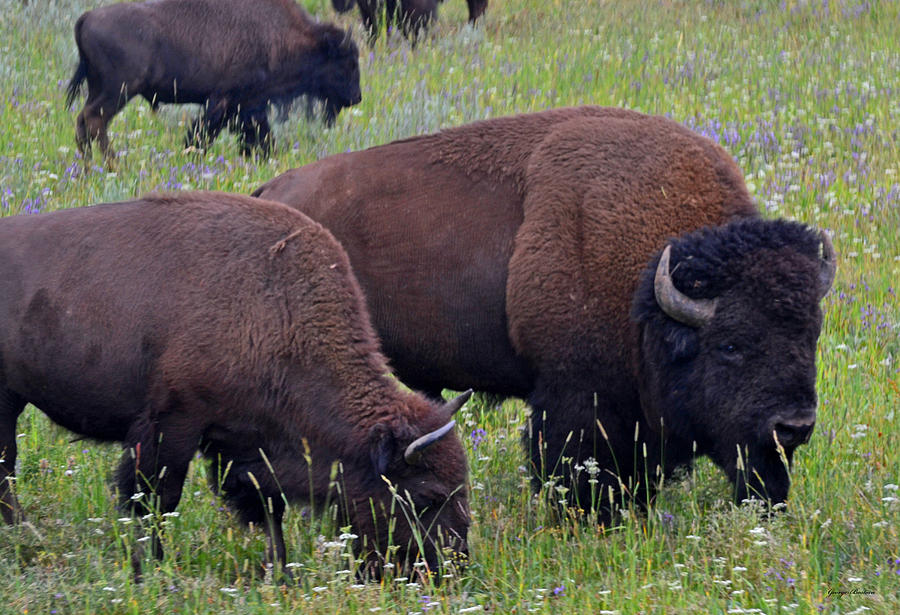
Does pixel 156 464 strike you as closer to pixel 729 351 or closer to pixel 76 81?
pixel 729 351

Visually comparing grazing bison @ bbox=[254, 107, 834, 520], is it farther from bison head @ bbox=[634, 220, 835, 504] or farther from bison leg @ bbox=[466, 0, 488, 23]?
bison leg @ bbox=[466, 0, 488, 23]

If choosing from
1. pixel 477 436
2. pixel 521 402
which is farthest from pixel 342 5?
pixel 477 436

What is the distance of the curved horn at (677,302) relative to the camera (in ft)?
15.8

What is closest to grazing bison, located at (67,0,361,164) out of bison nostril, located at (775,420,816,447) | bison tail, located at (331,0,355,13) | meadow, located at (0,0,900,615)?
meadow, located at (0,0,900,615)

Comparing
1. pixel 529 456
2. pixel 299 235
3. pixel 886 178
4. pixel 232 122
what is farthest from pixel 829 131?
pixel 299 235

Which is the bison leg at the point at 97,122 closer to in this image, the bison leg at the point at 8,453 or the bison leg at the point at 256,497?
the bison leg at the point at 8,453

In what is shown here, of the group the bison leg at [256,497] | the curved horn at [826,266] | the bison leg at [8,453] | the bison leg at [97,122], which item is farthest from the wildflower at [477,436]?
the bison leg at [97,122]

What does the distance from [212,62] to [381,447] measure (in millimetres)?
6577

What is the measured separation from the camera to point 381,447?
4.32 metres

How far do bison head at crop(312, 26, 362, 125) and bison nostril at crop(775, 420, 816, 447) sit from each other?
670cm

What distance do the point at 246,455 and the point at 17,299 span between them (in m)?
1.13

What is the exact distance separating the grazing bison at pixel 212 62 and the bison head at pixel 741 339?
18.6ft

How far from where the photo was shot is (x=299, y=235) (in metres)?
4.82

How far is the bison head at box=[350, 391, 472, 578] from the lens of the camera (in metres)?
4.34
